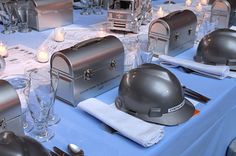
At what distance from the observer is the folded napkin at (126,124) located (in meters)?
0.66

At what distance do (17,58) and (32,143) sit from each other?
650mm

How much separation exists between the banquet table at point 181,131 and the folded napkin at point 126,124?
16 mm

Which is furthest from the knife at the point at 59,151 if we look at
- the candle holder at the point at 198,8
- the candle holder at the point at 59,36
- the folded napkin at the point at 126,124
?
the candle holder at the point at 198,8

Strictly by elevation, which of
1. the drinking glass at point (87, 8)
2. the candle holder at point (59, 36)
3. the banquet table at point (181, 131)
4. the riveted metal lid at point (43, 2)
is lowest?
the banquet table at point (181, 131)

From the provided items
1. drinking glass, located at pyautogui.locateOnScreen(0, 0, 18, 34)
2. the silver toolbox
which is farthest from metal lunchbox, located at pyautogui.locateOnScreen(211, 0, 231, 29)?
drinking glass, located at pyautogui.locateOnScreen(0, 0, 18, 34)

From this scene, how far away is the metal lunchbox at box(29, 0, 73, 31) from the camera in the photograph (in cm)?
132

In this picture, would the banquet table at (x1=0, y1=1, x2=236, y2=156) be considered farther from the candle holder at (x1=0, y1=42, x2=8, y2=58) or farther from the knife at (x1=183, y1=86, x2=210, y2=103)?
the candle holder at (x1=0, y1=42, x2=8, y2=58)

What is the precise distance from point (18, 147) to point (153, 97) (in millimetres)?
340

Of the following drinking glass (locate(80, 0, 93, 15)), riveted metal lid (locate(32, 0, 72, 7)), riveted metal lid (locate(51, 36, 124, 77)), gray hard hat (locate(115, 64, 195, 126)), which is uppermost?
riveted metal lid (locate(32, 0, 72, 7))

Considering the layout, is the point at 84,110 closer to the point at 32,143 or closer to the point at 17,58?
the point at 32,143

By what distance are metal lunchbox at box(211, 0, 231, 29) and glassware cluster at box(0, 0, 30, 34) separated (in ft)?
2.53

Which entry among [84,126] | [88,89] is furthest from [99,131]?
[88,89]

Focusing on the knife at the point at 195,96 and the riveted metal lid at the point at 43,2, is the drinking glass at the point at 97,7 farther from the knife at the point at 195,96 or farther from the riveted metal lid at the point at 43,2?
the knife at the point at 195,96

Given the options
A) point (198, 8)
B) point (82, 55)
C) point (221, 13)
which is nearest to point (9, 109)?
point (82, 55)
